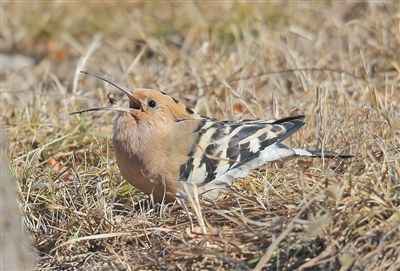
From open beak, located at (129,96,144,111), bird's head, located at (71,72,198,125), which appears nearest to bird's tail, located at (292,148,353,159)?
bird's head, located at (71,72,198,125)

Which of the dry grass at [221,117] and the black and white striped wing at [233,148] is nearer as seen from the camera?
→ the dry grass at [221,117]

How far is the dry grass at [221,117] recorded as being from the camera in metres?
3.70

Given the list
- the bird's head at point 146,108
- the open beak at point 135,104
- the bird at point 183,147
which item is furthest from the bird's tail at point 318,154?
the open beak at point 135,104

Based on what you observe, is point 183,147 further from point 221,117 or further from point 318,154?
point 221,117

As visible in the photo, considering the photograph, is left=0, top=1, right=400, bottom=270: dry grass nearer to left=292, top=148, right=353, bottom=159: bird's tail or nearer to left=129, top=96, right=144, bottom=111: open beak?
left=292, top=148, right=353, bottom=159: bird's tail

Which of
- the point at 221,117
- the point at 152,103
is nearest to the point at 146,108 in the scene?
the point at 152,103

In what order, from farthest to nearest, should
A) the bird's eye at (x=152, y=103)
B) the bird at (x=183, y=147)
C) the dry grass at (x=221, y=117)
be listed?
the bird's eye at (x=152, y=103) → the bird at (x=183, y=147) → the dry grass at (x=221, y=117)

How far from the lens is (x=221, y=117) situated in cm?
566

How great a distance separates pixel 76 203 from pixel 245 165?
2.52 ft

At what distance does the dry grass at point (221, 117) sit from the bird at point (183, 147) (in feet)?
0.34

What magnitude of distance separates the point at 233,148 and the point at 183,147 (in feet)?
0.75

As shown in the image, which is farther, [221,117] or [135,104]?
[221,117]

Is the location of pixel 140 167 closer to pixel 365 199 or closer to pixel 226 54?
pixel 365 199

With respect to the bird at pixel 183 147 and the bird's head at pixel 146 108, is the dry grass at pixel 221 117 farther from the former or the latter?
the bird's head at pixel 146 108
